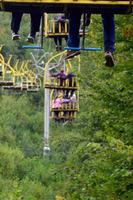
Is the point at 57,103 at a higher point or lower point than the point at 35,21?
lower

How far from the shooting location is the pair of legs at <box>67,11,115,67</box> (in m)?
7.28

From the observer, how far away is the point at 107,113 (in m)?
12.5

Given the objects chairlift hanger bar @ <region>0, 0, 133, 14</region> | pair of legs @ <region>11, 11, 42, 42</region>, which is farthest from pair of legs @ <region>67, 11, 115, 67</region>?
pair of legs @ <region>11, 11, 42, 42</region>

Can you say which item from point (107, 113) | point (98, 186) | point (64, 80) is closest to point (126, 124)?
point (98, 186)

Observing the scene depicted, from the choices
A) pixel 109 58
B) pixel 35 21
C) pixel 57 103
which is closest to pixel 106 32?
pixel 109 58

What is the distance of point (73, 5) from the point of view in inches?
277

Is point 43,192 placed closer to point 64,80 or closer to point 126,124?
point 64,80

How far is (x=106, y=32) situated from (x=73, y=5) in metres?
0.45

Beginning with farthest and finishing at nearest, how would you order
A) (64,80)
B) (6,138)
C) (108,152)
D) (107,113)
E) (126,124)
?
1. (6,138)
2. (64,80)
3. (107,113)
4. (126,124)
5. (108,152)

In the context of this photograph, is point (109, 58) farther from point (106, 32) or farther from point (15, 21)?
point (15, 21)

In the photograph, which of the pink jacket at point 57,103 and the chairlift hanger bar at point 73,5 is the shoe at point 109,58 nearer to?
the chairlift hanger bar at point 73,5

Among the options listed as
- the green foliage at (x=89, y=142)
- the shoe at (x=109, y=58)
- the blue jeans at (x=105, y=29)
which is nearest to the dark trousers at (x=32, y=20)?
the blue jeans at (x=105, y=29)

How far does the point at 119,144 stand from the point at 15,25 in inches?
60.3

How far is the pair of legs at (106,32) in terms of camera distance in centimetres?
728
